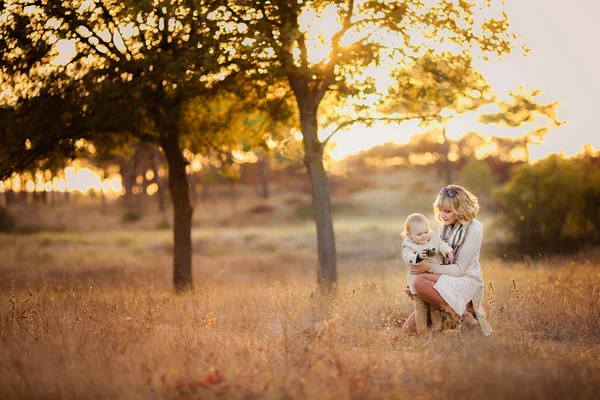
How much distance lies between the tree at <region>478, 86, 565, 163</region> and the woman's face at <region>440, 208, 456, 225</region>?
447 centimetres

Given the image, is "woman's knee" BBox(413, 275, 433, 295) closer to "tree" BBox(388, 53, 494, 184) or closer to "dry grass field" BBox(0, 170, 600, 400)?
"dry grass field" BBox(0, 170, 600, 400)

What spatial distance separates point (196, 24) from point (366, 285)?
574 cm

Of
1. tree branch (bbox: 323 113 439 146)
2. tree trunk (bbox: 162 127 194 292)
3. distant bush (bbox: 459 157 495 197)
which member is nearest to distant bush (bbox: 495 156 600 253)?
tree branch (bbox: 323 113 439 146)

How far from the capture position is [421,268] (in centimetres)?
690

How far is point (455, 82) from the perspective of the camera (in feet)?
35.3

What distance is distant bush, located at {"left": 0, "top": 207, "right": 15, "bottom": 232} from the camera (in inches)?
1471

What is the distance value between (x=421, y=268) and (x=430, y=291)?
297 mm

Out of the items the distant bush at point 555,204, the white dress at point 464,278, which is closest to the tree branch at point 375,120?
the white dress at point 464,278

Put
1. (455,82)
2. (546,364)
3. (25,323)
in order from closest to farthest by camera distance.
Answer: (546,364) → (25,323) → (455,82)

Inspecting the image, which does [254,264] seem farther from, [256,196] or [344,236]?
[256,196]

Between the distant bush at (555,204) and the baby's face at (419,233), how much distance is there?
49.4 feet

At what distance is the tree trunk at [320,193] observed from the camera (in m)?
11.1

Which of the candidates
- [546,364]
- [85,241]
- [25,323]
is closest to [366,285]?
[546,364]

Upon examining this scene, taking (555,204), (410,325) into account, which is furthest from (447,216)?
(555,204)
